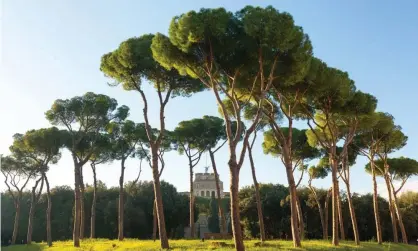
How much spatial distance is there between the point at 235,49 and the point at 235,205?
5731 millimetres

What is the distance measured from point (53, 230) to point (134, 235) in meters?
9.41

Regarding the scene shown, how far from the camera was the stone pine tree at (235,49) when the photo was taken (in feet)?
46.4

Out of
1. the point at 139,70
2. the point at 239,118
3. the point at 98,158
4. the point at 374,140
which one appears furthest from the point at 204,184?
the point at 239,118

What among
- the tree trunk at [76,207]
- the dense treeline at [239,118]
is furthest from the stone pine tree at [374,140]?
the tree trunk at [76,207]

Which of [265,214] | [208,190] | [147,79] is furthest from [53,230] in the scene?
[208,190]

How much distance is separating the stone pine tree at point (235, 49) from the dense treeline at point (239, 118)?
4 centimetres

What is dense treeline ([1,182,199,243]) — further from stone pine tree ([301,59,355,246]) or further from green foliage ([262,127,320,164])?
stone pine tree ([301,59,355,246])

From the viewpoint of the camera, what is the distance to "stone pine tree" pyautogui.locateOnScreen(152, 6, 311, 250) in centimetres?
1414

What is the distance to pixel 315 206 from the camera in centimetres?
4178

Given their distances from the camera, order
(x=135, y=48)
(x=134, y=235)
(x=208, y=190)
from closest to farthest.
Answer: (x=135, y=48), (x=134, y=235), (x=208, y=190)

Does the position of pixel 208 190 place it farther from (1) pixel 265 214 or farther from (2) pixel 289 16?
(2) pixel 289 16

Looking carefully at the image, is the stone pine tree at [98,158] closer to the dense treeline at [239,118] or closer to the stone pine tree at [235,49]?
the dense treeline at [239,118]

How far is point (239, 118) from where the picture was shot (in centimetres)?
1499

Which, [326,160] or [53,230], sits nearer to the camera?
[326,160]
